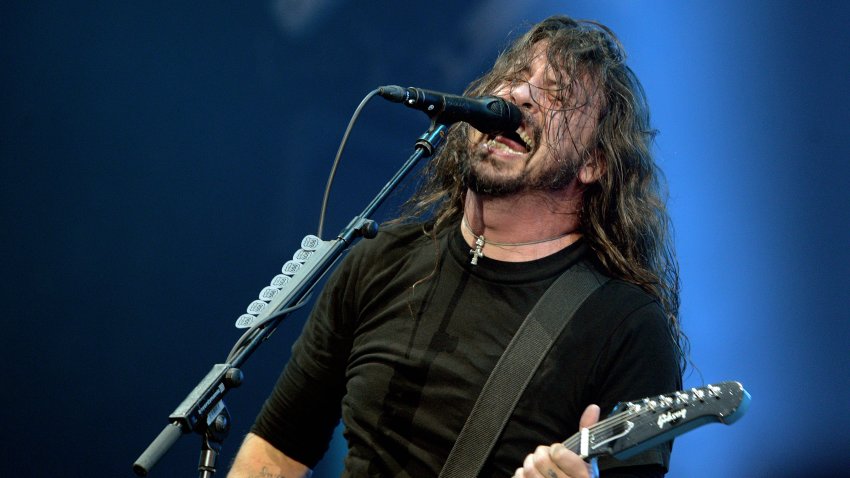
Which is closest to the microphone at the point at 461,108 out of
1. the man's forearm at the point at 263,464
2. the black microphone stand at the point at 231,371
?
→ the black microphone stand at the point at 231,371

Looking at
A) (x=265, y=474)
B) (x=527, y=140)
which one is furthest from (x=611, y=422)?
(x=265, y=474)

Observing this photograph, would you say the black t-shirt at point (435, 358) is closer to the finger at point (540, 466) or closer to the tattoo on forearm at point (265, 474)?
the tattoo on forearm at point (265, 474)

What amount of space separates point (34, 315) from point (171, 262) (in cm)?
46

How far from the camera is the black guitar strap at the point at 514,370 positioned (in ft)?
6.62

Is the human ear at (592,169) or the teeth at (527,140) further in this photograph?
the human ear at (592,169)

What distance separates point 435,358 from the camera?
7.14 ft

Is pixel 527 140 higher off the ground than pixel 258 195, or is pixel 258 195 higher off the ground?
pixel 527 140

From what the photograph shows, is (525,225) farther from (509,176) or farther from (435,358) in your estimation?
(435,358)

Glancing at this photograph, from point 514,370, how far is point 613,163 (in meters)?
0.66

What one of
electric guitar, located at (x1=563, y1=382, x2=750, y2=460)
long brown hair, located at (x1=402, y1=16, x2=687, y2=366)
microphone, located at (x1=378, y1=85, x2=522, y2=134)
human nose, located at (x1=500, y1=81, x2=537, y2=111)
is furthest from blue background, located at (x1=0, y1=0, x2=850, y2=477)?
microphone, located at (x1=378, y1=85, x2=522, y2=134)

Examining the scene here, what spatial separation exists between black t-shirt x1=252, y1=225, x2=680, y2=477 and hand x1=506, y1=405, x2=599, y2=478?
0.67 ft

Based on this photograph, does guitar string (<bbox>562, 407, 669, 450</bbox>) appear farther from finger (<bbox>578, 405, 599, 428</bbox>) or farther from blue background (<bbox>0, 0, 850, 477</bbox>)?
blue background (<bbox>0, 0, 850, 477</bbox>)

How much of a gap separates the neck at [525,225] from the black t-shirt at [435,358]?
0.03 m

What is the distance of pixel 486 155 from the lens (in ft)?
7.30
